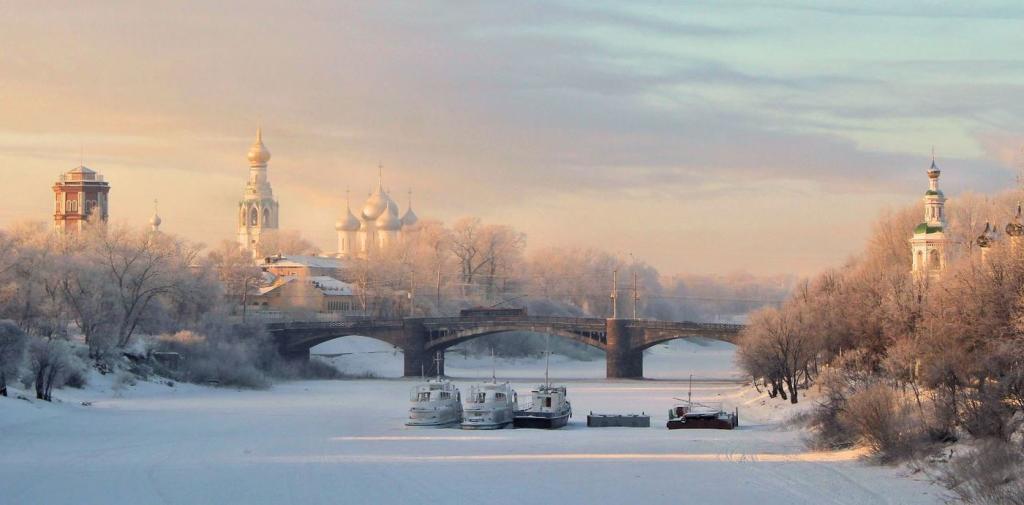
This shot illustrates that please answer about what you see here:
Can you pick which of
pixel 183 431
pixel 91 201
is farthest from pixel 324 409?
pixel 91 201

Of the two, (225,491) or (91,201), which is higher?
(91,201)

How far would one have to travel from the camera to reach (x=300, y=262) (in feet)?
519

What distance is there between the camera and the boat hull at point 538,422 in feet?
176

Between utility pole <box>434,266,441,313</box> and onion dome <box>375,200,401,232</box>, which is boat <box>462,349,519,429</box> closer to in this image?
utility pole <box>434,266,441,313</box>

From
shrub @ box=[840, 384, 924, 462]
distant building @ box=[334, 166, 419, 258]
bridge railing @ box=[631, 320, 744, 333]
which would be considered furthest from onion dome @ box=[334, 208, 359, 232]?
shrub @ box=[840, 384, 924, 462]

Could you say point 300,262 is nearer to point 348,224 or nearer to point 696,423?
point 348,224

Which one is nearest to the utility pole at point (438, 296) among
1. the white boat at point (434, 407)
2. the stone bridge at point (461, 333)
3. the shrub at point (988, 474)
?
the stone bridge at point (461, 333)

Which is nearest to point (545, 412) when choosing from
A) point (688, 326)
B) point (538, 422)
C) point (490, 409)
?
point (538, 422)

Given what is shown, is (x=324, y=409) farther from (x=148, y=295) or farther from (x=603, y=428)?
(x=148, y=295)

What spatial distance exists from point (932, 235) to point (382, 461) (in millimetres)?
38895

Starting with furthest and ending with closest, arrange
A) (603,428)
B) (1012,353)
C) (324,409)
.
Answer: (324,409), (603,428), (1012,353)

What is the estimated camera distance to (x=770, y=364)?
2557 inches

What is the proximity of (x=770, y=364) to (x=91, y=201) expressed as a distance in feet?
309

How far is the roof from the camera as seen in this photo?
158 metres
